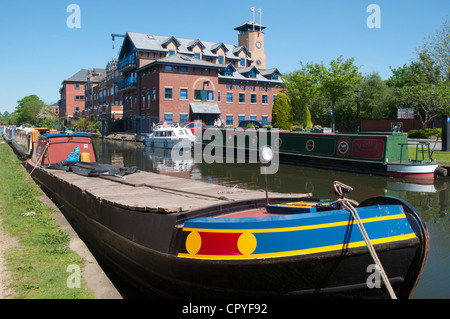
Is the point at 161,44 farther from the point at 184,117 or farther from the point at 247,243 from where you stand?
the point at 247,243

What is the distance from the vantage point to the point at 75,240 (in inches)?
282

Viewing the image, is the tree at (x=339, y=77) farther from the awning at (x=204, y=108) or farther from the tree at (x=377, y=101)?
the awning at (x=204, y=108)

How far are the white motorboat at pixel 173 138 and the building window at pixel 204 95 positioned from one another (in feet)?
49.6

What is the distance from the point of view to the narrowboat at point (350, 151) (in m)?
17.4

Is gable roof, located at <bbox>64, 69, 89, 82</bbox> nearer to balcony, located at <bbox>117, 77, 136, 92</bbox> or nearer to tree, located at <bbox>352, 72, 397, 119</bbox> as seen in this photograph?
balcony, located at <bbox>117, 77, 136, 92</bbox>

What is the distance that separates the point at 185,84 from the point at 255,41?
3248 centimetres

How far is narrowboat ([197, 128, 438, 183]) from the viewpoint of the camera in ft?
57.1

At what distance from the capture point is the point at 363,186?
51.4 feet

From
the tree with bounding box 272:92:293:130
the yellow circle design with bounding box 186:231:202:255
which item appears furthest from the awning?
the yellow circle design with bounding box 186:231:202:255

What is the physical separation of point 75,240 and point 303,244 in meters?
4.85

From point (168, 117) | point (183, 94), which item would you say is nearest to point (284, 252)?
point (168, 117)

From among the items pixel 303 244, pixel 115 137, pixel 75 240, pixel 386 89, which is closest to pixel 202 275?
pixel 303 244

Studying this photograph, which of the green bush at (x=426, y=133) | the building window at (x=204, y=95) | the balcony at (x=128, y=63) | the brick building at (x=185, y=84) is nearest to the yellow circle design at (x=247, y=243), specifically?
the green bush at (x=426, y=133)
